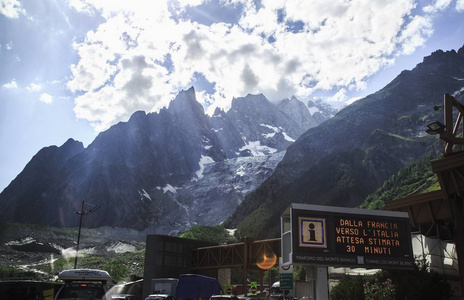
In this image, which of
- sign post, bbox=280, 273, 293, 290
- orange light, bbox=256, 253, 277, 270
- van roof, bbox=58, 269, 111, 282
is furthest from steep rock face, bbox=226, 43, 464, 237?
van roof, bbox=58, 269, 111, 282

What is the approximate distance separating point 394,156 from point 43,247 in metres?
142

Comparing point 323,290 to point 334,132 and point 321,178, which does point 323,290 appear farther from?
point 334,132

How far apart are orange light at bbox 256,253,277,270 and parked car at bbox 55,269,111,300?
2972 centimetres

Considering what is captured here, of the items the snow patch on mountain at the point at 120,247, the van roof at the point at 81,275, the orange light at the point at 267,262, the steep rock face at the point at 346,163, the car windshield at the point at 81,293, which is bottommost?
the car windshield at the point at 81,293

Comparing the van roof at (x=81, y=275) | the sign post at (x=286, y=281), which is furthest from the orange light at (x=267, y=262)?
the van roof at (x=81, y=275)

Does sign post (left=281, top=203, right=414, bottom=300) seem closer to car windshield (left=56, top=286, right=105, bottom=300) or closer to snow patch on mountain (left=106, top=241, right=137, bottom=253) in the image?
car windshield (left=56, top=286, right=105, bottom=300)

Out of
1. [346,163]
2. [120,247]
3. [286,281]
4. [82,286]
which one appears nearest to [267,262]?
[286,281]

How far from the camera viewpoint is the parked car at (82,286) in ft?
46.8

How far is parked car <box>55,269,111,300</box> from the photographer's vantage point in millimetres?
14273

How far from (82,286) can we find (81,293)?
244 millimetres

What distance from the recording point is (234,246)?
48375 mm

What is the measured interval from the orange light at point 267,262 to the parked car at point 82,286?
29723 mm

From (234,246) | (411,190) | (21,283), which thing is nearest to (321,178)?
(411,190)

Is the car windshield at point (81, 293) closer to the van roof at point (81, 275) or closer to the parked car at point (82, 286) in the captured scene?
the parked car at point (82, 286)
